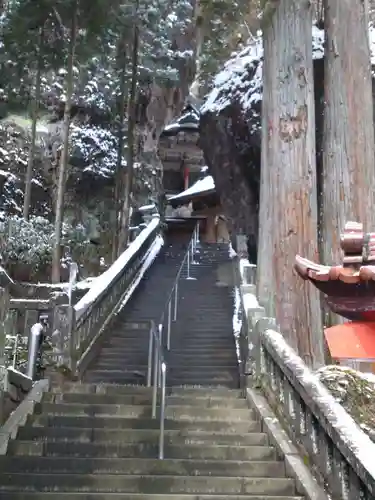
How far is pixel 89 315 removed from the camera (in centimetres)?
959

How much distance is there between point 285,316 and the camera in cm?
771

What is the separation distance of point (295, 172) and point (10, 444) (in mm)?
5040

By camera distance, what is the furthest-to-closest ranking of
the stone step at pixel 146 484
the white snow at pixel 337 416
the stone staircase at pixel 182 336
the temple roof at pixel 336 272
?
the stone staircase at pixel 182 336 → the temple roof at pixel 336 272 → the stone step at pixel 146 484 → the white snow at pixel 337 416

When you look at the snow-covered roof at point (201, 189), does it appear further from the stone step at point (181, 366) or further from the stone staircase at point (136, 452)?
the stone staircase at point (136, 452)

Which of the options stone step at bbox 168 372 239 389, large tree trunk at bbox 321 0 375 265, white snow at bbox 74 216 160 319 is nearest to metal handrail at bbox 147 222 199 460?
stone step at bbox 168 372 239 389

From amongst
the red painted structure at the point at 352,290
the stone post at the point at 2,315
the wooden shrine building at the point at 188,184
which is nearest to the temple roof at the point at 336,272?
the red painted structure at the point at 352,290

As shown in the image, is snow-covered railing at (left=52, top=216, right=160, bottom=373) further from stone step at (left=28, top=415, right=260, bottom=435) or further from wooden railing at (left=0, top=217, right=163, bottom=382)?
stone step at (left=28, top=415, right=260, bottom=435)

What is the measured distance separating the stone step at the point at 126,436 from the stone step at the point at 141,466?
1.72 ft

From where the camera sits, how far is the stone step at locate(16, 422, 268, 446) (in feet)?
19.4

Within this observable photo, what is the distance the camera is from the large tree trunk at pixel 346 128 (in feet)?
27.1

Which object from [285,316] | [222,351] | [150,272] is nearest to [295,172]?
[285,316]

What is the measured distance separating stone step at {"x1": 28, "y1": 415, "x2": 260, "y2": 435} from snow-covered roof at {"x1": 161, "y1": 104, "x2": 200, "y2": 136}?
896 inches

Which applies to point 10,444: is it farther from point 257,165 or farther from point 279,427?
point 257,165

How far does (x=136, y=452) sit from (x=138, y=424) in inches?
23.6
